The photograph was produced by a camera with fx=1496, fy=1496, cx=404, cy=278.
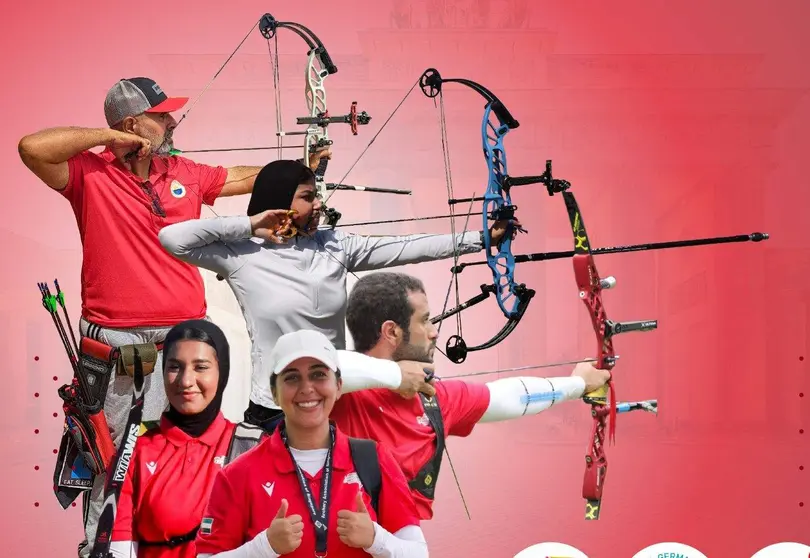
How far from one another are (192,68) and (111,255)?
96cm

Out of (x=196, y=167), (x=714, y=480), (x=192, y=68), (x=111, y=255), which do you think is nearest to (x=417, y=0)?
(x=192, y=68)

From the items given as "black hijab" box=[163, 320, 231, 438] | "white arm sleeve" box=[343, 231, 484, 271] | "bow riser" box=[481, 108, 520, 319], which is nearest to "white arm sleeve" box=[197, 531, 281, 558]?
"black hijab" box=[163, 320, 231, 438]

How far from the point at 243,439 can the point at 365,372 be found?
34cm

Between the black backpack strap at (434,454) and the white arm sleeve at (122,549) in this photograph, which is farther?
the black backpack strap at (434,454)

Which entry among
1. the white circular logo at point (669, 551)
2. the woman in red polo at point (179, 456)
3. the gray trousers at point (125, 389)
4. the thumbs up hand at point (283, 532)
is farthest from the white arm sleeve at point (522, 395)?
Answer: the thumbs up hand at point (283, 532)

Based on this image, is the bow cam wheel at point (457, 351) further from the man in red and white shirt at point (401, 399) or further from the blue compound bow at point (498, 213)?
the man in red and white shirt at point (401, 399)

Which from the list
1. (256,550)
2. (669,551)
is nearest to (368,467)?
(256,550)

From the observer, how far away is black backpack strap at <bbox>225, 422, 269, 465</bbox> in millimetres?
3572

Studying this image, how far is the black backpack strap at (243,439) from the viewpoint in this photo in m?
3.57

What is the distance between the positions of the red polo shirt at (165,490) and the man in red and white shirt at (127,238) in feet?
1.27

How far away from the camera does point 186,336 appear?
3555 millimetres

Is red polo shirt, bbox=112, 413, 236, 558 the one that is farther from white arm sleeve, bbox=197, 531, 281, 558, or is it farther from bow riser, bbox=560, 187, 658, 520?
bow riser, bbox=560, 187, 658, 520

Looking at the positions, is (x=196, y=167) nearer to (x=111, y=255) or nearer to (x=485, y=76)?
(x=111, y=255)

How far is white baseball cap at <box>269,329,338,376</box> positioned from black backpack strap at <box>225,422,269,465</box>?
46 cm
